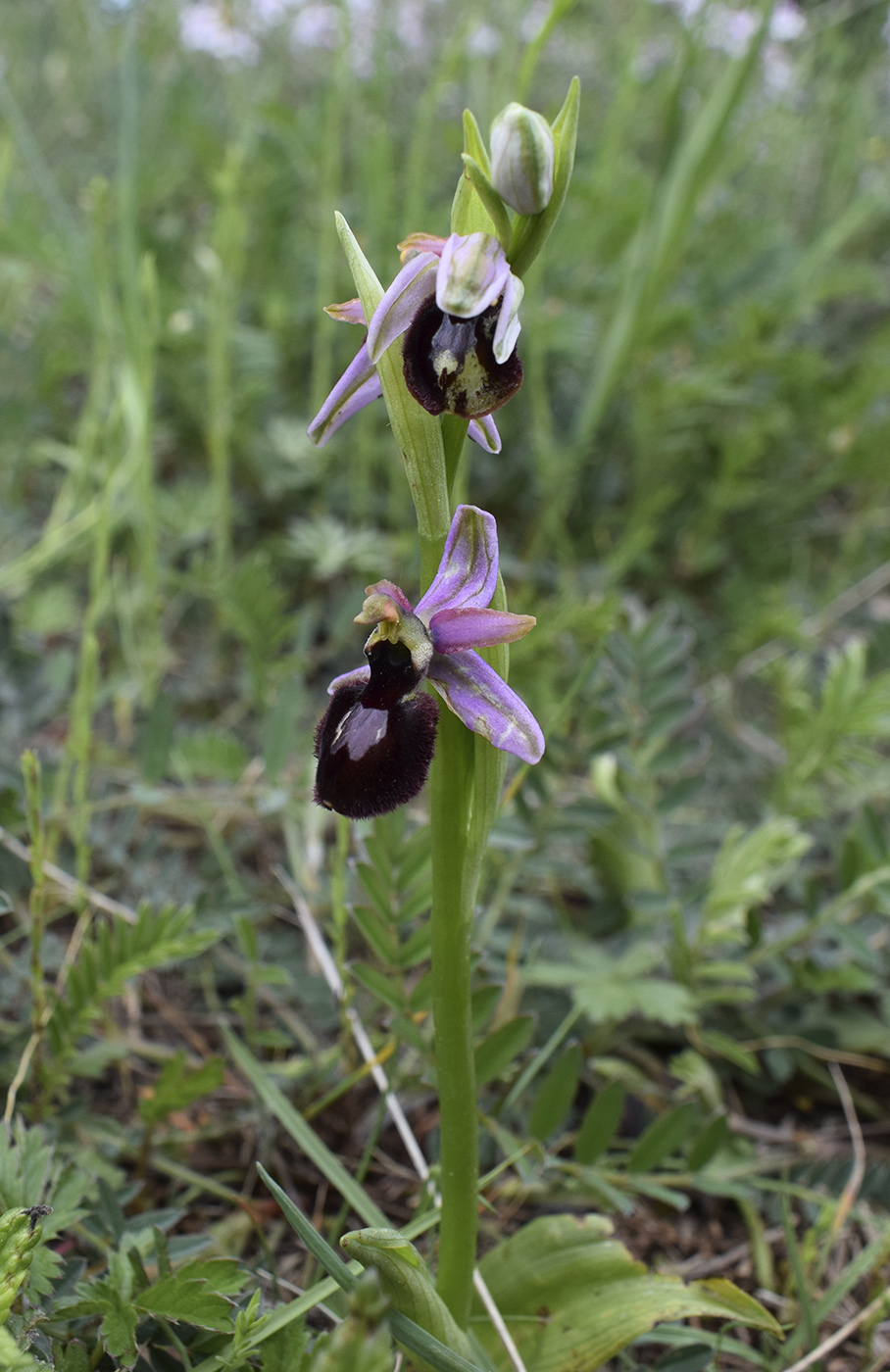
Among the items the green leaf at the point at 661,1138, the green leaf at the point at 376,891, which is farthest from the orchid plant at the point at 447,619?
the green leaf at the point at 661,1138

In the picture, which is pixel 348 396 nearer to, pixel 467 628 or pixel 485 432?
pixel 485 432

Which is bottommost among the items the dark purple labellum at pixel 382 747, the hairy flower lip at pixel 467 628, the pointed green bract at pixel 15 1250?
the pointed green bract at pixel 15 1250

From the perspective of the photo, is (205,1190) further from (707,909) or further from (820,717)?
(820,717)

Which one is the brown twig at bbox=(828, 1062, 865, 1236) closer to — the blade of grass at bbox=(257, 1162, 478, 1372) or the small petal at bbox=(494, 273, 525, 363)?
the blade of grass at bbox=(257, 1162, 478, 1372)

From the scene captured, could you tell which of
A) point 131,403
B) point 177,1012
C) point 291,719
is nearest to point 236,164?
point 131,403

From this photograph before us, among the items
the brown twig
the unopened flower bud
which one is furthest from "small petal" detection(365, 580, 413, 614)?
the brown twig

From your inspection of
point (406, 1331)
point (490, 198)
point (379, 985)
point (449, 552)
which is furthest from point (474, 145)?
point (406, 1331)

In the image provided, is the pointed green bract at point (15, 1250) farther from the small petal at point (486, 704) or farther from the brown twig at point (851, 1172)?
the brown twig at point (851, 1172)
